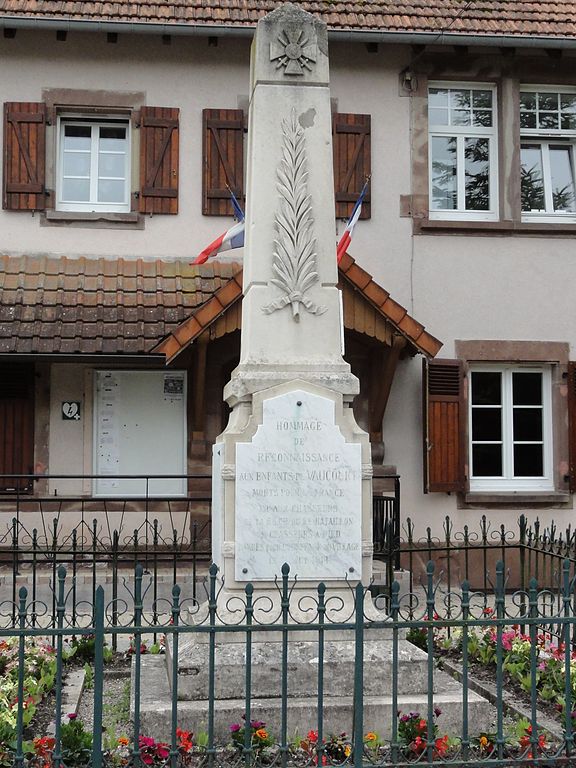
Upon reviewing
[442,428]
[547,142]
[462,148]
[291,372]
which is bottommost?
[442,428]

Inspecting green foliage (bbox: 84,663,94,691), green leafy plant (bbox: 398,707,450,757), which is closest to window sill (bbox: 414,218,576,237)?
green foliage (bbox: 84,663,94,691)

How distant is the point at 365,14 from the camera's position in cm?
1203

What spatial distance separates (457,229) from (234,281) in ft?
10.7

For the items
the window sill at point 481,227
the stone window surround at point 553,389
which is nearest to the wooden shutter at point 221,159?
the window sill at point 481,227

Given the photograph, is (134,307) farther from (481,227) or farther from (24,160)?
(481,227)

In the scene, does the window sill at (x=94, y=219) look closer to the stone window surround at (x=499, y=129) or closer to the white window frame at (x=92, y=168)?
the white window frame at (x=92, y=168)

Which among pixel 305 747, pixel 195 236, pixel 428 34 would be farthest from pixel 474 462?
pixel 305 747

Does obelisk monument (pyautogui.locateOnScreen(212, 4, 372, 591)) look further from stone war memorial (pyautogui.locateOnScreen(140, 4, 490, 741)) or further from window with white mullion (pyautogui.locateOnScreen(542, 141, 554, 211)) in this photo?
window with white mullion (pyautogui.locateOnScreen(542, 141, 554, 211))

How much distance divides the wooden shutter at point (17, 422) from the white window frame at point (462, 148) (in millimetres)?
5228

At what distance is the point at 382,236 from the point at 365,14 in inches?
103

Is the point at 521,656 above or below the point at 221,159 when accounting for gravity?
below

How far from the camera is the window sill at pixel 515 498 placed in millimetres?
11805

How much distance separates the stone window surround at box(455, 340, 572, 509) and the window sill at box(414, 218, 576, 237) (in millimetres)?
1320

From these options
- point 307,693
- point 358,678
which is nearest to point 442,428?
point 307,693
